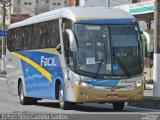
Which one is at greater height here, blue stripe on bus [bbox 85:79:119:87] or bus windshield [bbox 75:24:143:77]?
bus windshield [bbox 75:24:143:77]

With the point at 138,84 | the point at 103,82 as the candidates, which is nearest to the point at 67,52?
the point at 103,82

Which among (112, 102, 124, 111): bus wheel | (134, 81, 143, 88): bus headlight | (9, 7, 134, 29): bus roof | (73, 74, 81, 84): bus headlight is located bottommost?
(112, 102, 124, 111): bus wheel

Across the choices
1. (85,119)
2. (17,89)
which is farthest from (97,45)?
(17,89)

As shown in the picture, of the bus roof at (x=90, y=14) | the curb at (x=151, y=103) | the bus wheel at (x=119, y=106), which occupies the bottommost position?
the curb at (x=151, y=103)

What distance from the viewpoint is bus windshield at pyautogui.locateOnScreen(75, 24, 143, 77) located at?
1852 centimetres

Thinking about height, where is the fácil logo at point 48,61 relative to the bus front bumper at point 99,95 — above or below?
above

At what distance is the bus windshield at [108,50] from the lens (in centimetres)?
1852

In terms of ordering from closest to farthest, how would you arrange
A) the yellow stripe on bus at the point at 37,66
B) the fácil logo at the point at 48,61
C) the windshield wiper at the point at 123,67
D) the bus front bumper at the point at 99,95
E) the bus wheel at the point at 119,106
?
the bus front bumper at the point at 99,95
the windshield wiper at the point at 123,67
the bus wheel at the point at 119,106
the fácil logo at the point at 48,61
the yellow stripe on bus at the point at 37,66

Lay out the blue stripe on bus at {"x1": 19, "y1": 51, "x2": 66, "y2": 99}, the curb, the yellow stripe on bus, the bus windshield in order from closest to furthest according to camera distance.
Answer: the bus windshield
the blue stripe on bus at {"x1": 19, "y1": 51, "x2": 66, "y2": 99}
the yellow stripe on bus
the curb

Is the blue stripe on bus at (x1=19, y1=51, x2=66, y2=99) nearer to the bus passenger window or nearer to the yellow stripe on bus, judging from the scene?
the yellow stripe on bus

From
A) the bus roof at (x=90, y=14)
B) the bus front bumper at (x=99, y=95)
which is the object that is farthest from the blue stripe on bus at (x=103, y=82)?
the bus roof at (x=90, y=14)

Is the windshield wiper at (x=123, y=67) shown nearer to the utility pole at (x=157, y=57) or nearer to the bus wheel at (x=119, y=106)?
the bus wheel at (x=119, y=106)

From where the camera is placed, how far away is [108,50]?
18.6 meters

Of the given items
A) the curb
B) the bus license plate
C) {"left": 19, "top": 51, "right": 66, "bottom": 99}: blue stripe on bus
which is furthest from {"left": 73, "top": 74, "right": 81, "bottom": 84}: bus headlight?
the curb
